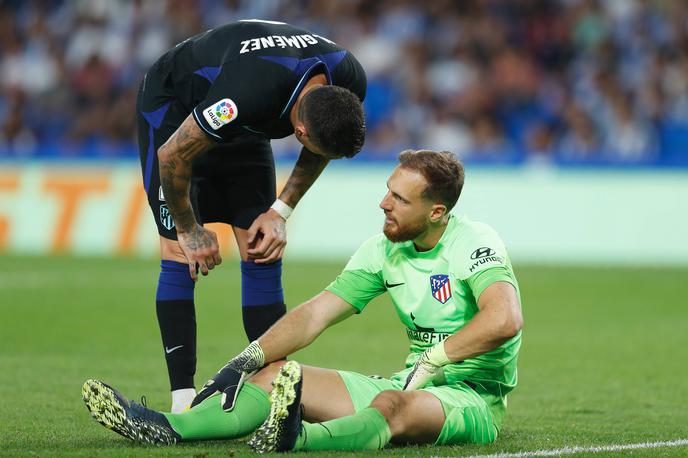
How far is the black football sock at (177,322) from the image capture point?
579 cm

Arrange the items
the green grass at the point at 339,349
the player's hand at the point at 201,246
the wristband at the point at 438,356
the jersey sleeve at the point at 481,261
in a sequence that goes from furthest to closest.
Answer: the player's hand at the point at 201,246 < the green grass at the point at 339,349 < the jersey sleeve at the point at 481,261 < the wristband at the point at 438,356

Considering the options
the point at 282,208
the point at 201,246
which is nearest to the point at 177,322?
the point at 201,246

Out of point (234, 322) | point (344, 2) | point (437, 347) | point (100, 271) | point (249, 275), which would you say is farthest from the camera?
point (344, 2)

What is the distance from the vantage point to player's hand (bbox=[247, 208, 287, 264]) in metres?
5.66

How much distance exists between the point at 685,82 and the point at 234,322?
9.73 m

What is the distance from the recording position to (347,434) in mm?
4660

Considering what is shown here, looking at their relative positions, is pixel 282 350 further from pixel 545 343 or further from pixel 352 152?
pixel 545 343

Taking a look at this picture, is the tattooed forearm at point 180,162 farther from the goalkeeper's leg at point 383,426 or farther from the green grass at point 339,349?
the goalkeeper's leg at point 383,426

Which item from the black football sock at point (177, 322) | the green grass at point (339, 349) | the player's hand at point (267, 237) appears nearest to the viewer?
the green grass at point (339, 349)

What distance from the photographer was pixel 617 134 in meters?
16.9

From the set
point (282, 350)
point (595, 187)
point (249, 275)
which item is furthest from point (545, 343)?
point (595, 187)

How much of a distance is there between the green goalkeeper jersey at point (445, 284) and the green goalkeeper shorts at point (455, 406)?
4.3 inches

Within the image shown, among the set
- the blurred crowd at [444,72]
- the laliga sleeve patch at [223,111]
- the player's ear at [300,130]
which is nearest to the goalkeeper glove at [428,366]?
the player's ear at [300,130]

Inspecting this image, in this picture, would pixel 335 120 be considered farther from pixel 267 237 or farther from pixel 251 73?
pixel 267 237
